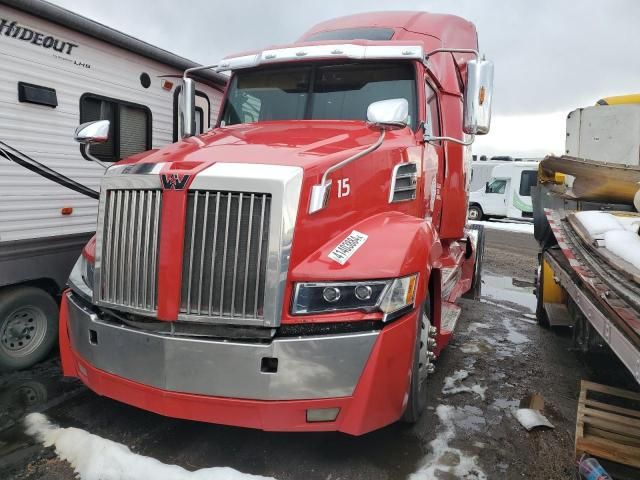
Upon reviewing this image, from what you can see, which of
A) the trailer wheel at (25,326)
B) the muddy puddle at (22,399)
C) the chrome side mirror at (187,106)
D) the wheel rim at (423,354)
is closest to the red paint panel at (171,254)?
the muddy puddle at (22,399)

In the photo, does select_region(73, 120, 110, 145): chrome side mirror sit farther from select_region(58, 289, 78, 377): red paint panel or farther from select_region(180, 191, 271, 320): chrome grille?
select_region(180, 191, 271, 320): chrome grille

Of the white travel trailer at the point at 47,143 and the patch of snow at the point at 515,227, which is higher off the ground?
the white travel trailer at the point at 47,143

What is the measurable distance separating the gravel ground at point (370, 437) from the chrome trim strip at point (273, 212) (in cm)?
98

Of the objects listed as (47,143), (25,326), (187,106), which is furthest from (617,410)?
(47,143)

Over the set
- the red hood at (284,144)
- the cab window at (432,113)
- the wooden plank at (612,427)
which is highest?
the cab window at (432,113)

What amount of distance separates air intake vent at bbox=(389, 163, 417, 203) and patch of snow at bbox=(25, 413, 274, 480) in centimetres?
203

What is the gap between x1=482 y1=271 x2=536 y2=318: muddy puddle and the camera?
7703 mm

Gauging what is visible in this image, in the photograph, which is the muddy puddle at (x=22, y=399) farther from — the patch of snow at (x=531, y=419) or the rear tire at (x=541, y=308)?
the rear tire at (x=541, y=308)

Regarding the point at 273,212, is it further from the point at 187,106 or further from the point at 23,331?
the point at 23,331

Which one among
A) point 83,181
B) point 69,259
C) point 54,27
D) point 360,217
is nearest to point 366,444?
point 360,217

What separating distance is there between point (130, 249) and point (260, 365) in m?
1.07

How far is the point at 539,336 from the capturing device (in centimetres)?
589

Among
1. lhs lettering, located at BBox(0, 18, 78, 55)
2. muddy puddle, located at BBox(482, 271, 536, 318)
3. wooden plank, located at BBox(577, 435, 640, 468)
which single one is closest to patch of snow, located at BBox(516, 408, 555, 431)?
wooden plank, located at BBox(577, 435, 640, 468)

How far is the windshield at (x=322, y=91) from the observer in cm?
412
